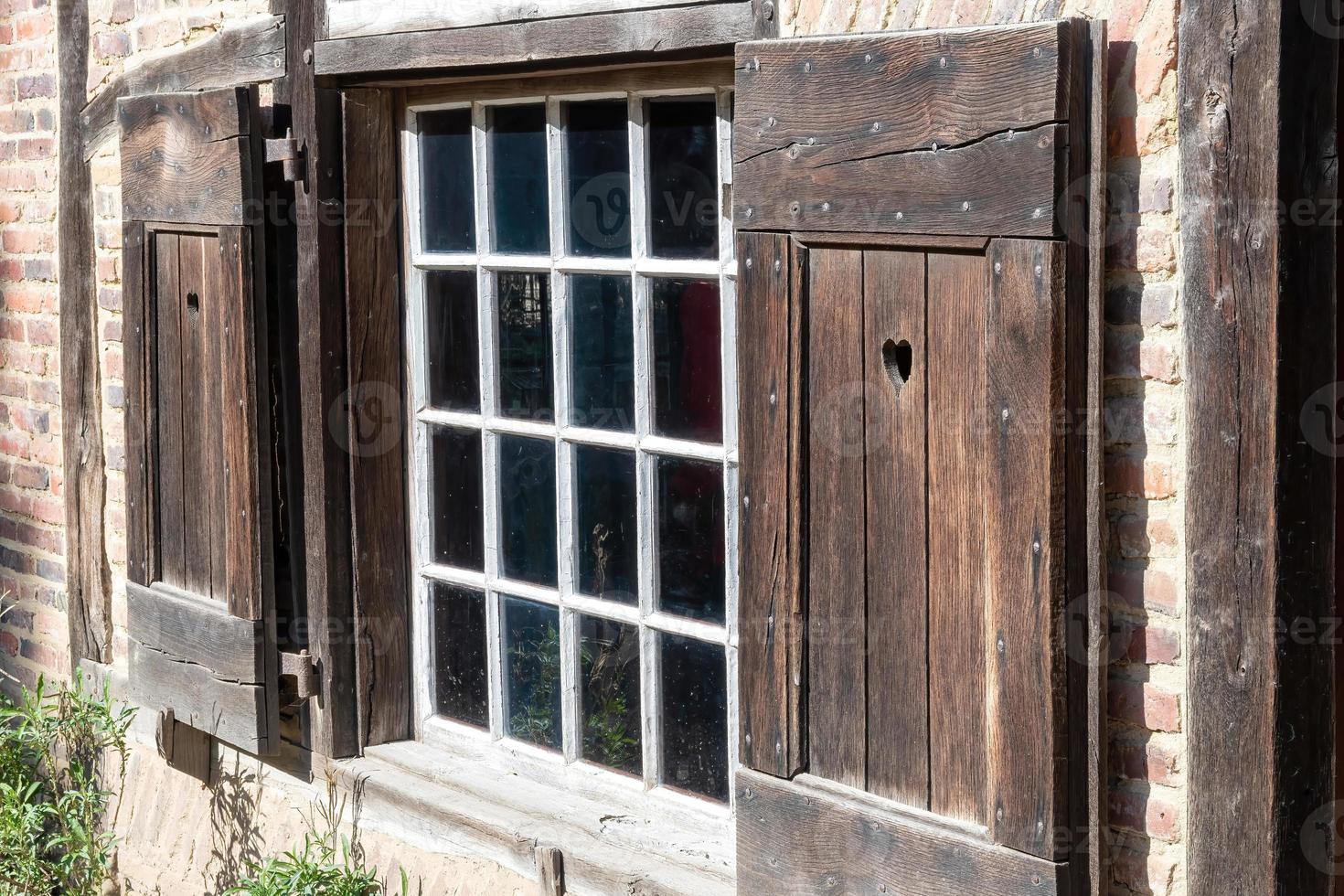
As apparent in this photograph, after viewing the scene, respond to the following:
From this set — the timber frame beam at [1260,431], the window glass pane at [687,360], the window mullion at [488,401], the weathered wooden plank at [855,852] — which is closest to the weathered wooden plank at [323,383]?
the window mullion at [488,401]

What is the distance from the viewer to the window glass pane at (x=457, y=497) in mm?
3680

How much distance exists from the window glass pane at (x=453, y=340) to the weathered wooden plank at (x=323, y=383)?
22 centimetres

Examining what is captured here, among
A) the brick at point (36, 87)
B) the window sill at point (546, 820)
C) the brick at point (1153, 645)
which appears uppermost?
the brick at point (36, 87)

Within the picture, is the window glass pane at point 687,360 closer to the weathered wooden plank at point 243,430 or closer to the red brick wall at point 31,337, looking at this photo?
the weathered wooden plank at point 243,430

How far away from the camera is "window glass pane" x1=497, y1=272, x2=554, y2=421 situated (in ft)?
11.3

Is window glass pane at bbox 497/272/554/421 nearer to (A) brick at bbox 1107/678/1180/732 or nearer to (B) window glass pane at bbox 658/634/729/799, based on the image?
(B) window glass pane at bbox 658/634/729/799

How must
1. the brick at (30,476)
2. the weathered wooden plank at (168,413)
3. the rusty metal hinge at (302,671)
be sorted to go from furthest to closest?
the brick at (30,476) → the weathered wooden plank at (168,413) → the rusty metal hinge at (302,671)

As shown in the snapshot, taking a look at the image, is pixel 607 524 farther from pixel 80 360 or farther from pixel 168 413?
pixel 80 360

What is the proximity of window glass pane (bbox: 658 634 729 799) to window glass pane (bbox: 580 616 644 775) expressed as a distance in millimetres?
87

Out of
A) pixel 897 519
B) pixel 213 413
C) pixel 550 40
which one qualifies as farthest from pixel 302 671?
pixel 897 519

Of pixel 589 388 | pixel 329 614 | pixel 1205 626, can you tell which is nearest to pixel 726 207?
pixel 589 388

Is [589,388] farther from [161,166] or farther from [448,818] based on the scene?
[161,166]

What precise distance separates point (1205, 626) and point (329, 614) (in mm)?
2274

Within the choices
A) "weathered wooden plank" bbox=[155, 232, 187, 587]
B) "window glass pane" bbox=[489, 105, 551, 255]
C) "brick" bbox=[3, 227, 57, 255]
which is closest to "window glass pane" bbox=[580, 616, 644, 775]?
"window glass pane" bbox=[489, 105, 551, 255]
